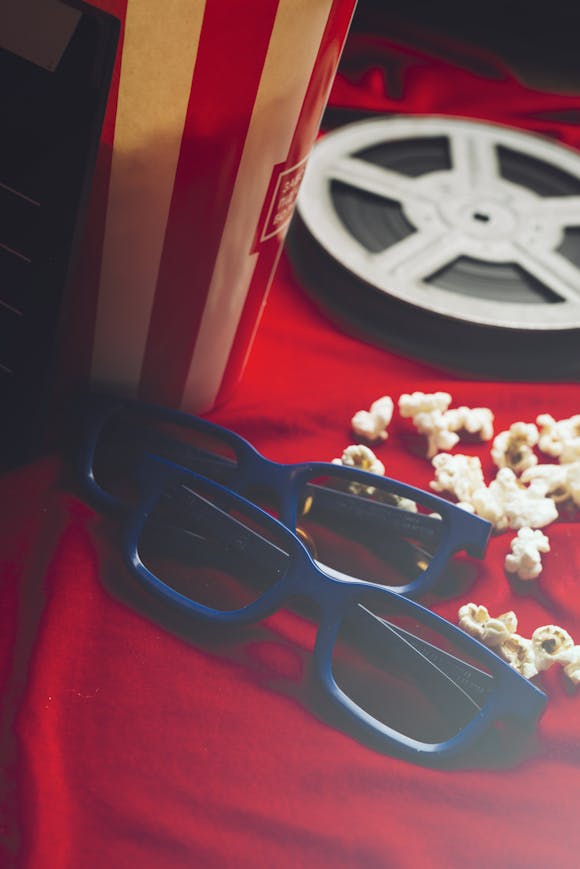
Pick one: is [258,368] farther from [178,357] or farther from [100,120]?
[100,120]

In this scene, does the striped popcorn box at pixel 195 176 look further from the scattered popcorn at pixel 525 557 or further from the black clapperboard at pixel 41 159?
the scattered popcorn at pixel 525 557

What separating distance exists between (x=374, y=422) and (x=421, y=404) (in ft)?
0.12

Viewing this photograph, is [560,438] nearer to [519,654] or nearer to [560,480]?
[560,480]

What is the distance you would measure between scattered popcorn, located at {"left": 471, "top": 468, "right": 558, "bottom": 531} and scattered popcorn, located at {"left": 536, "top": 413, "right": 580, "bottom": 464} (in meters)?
0.04

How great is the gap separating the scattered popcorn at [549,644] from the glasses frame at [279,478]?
0.06m

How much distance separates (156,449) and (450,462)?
0.18 meters

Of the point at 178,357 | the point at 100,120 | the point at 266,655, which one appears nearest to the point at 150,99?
the point at 100,120

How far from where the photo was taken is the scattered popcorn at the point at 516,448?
0.64 metres

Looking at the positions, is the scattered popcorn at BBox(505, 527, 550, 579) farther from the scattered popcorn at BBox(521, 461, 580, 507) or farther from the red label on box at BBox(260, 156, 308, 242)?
the red label on box at BBox(260, 156, 308, 242)

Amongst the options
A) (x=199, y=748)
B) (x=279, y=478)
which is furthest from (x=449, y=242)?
(x=199, y=748)

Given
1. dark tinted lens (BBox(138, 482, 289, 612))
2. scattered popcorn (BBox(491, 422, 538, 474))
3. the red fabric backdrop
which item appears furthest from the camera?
scattered popcorn (BBox(491, 422, 538, 474))

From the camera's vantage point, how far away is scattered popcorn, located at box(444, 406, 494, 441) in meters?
0.66

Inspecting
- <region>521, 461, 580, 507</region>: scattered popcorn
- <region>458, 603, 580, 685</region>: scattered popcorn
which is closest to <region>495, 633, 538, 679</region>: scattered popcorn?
<region>458, 603, 580, 685</region>: scattered popcorn

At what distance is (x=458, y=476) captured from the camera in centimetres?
62
